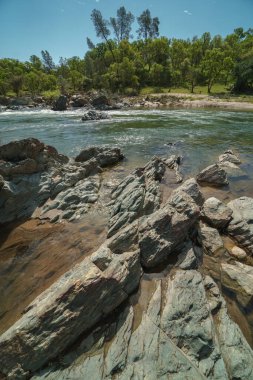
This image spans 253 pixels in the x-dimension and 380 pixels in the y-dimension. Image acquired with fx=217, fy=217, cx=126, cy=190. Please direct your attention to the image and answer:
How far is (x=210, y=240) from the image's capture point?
791 cm

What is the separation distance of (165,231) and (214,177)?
688 cm

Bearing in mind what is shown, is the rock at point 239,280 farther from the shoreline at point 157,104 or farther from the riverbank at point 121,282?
the shoreline at point 157,104

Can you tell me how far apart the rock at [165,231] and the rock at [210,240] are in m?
0.63

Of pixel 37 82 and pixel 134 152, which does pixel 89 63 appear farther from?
pixel 134 152

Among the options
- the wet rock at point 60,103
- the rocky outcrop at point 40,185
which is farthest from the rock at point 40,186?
the wet rock at point 60,103

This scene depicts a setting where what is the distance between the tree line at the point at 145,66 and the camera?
7075 centimetres

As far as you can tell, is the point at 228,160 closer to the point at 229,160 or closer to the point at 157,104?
the point at 229,160

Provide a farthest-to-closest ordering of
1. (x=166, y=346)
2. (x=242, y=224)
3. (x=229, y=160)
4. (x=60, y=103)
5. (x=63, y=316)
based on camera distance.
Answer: (x=60, y=103) → (x=229, y=160) → (x=242, y=224) → (x=63, y=316) → (x=166, y=346)

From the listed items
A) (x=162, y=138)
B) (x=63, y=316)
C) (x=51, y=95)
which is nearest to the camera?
(x=63, y=316)

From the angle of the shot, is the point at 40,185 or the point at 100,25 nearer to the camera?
the point at 40,185

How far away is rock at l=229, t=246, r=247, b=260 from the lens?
7.35 metres

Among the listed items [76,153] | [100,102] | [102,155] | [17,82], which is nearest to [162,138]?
[76,153]

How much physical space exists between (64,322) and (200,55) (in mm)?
116493

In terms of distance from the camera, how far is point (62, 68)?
4240 inches
